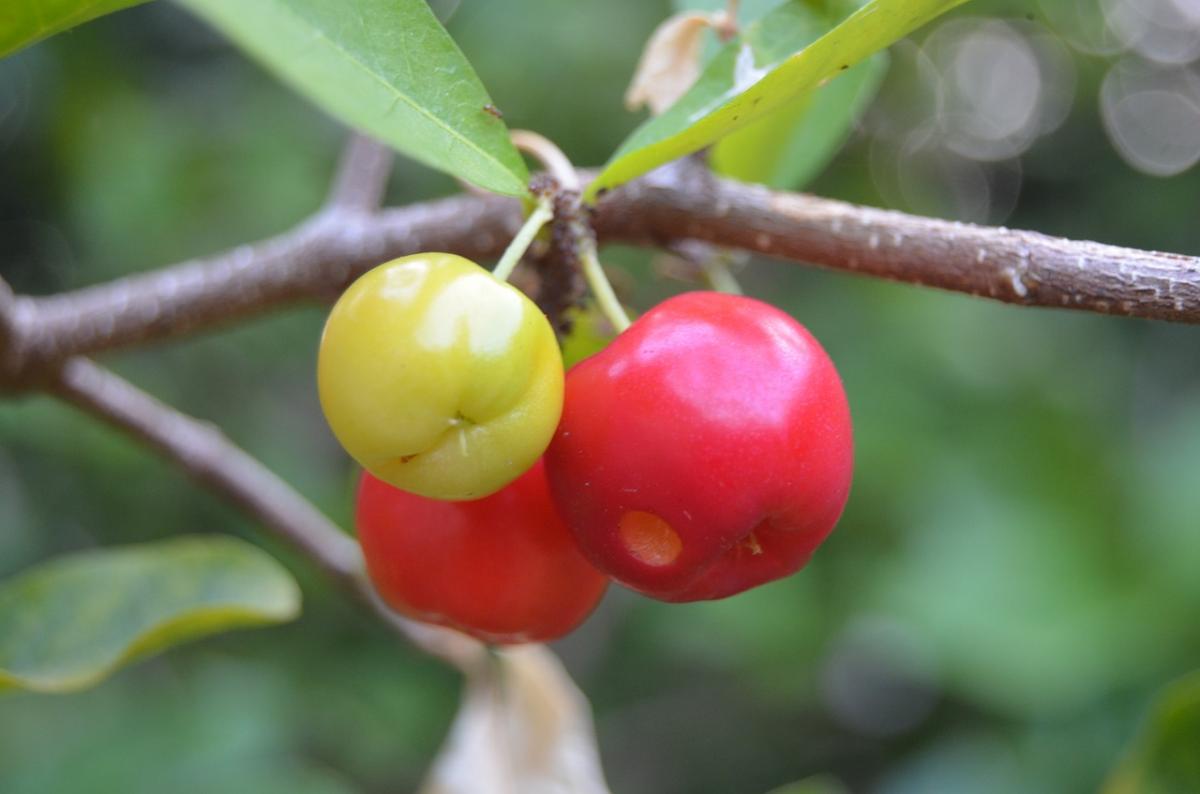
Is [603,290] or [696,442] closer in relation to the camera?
[696,442]

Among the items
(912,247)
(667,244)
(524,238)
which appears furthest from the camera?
(667,244)

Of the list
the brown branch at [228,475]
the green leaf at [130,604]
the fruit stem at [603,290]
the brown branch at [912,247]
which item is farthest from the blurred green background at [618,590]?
the fruit stem at [603,290]

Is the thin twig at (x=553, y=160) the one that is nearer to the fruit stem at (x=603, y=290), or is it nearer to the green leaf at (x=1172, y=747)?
the fruit stem at (x=603, y=290)

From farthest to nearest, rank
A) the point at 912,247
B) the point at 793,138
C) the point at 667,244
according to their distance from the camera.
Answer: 1. the point at 793,138
2. the point at 667,244
3. the point at 912,247

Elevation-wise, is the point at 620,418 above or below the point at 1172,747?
above

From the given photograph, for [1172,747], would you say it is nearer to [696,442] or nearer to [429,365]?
[696,442]

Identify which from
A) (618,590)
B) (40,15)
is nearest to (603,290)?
(40,15)

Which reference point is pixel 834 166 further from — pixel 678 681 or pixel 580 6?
pixel 678 681

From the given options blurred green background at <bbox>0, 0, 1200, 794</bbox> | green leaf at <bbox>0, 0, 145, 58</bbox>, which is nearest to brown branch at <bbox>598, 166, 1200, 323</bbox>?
green leaf at <bbox>0, 0, 145, 58</bbox>
